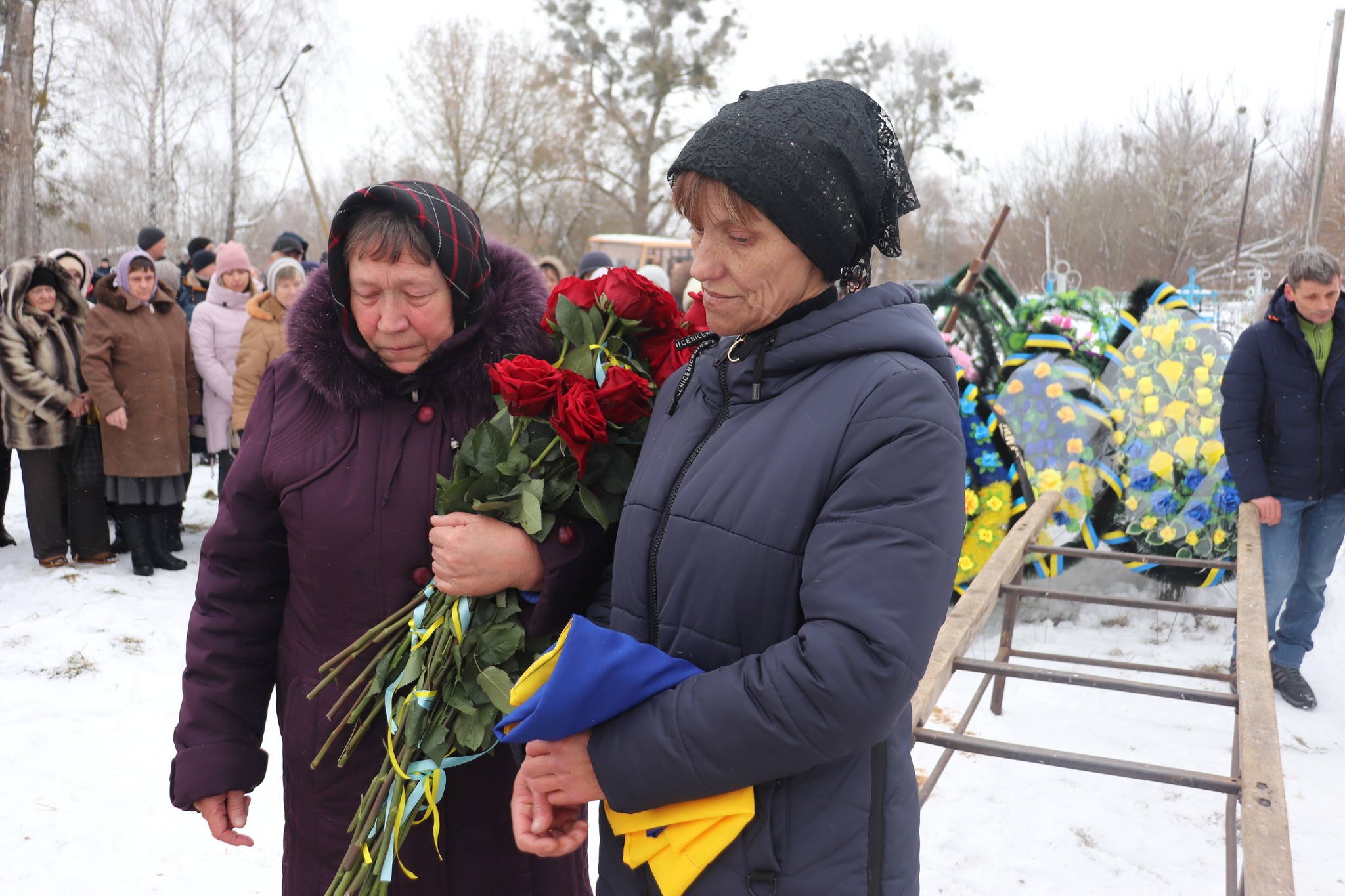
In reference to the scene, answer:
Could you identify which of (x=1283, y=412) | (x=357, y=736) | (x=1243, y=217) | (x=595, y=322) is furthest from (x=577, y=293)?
(x=1243, y=217)

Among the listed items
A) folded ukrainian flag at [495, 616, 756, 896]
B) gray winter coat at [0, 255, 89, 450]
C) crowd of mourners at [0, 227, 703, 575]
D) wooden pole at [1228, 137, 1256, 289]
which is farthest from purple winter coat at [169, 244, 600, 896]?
wooden pole at [1228, 137, 1256, 289]

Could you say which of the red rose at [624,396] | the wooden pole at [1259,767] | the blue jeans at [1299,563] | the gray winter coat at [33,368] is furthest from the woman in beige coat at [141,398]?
the blue jeans at [1299,563]

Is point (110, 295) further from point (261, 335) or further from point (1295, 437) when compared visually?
point (1295, 437)

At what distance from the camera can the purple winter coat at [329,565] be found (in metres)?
1.73

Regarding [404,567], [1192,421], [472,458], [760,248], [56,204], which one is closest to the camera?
[760,248]

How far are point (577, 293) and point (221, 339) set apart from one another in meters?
5.21

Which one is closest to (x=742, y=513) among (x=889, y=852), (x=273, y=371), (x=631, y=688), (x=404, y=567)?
(x=631, y=688)

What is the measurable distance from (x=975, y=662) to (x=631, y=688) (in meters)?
1.89

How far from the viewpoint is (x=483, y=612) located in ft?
5.29

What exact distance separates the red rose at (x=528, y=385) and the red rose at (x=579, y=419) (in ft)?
0.09

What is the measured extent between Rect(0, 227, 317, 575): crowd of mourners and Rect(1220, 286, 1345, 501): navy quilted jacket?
522 centimetres

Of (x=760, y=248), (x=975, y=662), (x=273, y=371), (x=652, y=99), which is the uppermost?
(x=652, y=99)

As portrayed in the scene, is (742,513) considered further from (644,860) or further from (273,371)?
(273,371)

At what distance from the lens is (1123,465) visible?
5.32 metres
